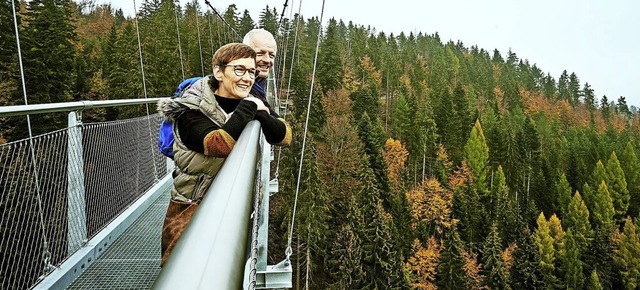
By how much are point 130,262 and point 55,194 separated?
1.95 ft

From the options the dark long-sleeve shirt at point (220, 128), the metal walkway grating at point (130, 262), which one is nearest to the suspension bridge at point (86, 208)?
the metal walkway grating at point (130, 262)

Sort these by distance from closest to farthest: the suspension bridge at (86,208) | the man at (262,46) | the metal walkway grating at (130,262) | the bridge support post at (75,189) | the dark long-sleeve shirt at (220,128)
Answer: the dark long-sleeve shirt at (220,128) → the suspension bridge at (86,208) → the metal walkway grating at (130,262) → the bridge support post at (75,189) → the man at (262,46)

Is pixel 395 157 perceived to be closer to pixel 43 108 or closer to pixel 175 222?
pixel 43 108

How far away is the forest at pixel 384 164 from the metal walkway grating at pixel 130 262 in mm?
7506

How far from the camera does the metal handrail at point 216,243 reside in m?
0.44

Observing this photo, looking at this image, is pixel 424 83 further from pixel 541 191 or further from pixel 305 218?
pixel 305 218

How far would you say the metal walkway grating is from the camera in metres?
2.36

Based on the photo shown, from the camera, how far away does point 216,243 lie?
0.51 m

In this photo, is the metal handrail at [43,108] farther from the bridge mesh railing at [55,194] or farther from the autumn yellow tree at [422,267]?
the autumn yellow tree at [422,267]

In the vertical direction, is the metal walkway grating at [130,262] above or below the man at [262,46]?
below

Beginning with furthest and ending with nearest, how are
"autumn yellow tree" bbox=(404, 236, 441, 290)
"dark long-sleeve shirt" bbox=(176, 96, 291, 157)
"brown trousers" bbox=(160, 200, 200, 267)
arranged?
"autumn yellow tree" bbox=(404, 236, 441, 290), "brown trousers" bbox=(160, 200, 200, 267), "dark long-sleeve shirt" bbox=(176, 96, 291, 157)

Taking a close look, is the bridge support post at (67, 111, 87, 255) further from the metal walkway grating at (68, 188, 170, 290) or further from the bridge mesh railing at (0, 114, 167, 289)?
the metal walkway grating at (68, 188, 170, 290)

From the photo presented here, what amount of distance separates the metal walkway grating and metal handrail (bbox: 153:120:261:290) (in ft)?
6.20

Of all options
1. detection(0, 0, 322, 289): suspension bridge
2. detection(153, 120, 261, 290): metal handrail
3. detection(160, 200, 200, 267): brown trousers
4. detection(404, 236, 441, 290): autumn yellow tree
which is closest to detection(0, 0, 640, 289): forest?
detection(404, 236, 441, 290): autumn yellow tree
